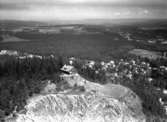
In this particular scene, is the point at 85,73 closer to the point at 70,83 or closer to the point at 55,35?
the point at 70,83

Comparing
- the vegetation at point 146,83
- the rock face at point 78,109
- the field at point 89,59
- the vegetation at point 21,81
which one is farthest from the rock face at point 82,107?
the vegetation at point 146,83

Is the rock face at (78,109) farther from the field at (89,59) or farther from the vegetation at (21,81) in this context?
the field at (89,59)

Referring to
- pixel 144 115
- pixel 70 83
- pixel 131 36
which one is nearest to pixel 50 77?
pixel 70 83

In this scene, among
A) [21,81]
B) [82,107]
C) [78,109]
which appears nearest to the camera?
[78,109]

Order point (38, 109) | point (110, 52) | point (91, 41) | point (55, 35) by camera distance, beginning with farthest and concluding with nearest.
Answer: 1. point (55, 35)
2. point (91, 41)
3. point (110, 52)
4. point (38, 109)

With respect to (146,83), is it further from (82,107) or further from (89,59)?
(89,59)

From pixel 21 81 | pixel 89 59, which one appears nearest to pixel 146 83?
pixel 89 59

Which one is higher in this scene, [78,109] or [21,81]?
[21,81]
